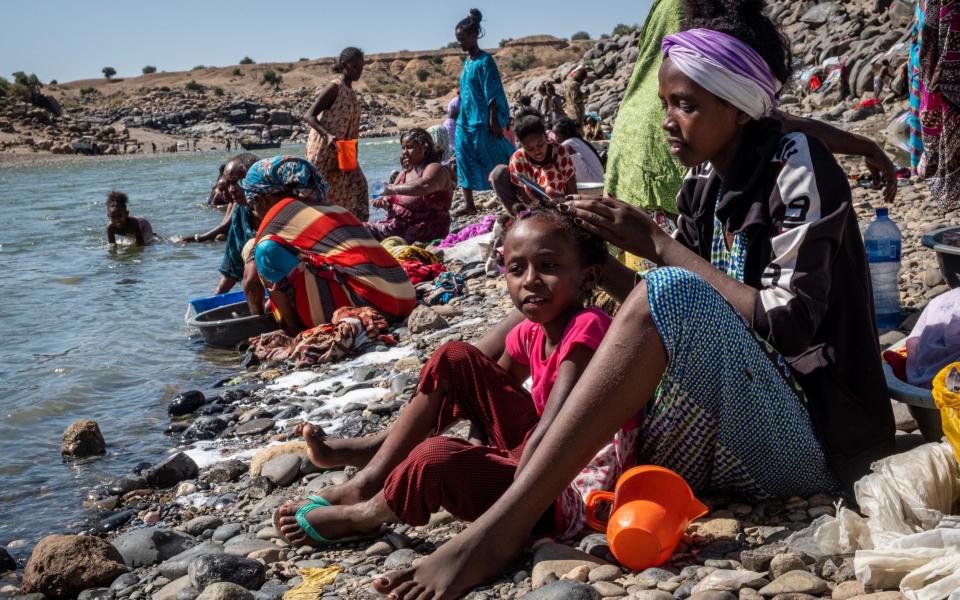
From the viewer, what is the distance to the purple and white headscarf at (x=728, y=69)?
2430 millimetres

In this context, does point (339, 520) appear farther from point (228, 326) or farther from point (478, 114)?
point (478, 114)

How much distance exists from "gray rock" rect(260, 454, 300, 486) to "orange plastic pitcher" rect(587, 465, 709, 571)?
182 centimetres

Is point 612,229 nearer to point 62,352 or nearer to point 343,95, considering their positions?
point 62,352

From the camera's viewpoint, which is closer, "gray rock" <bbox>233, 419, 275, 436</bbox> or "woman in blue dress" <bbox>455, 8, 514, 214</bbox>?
"gray rock" <bbox>233, 419, 275, 436</bbox>

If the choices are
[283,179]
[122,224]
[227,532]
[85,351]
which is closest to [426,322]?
[283,179]

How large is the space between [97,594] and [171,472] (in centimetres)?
120

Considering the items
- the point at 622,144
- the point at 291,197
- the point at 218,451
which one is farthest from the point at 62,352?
the point at 622,144

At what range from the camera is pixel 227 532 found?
3340 mm

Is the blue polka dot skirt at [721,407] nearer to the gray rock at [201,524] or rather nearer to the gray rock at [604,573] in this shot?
the gray rock at [604,573]

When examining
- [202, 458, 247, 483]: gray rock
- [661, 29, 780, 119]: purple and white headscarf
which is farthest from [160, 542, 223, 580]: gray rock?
[661, 29, 780, 119]: purple and white headscarf

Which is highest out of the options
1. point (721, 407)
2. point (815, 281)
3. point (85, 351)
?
point (815, 281)

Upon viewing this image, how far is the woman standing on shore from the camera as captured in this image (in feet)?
27.5

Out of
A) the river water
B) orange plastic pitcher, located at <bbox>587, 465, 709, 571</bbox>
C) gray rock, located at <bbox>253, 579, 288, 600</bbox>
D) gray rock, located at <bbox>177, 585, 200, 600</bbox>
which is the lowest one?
the river water

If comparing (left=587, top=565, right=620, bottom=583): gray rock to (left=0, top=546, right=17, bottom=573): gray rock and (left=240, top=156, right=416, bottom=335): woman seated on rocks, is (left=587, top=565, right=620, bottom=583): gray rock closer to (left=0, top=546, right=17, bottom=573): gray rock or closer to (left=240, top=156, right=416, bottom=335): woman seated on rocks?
(left=0, top=546, right=17, bottom=573): gray rock
